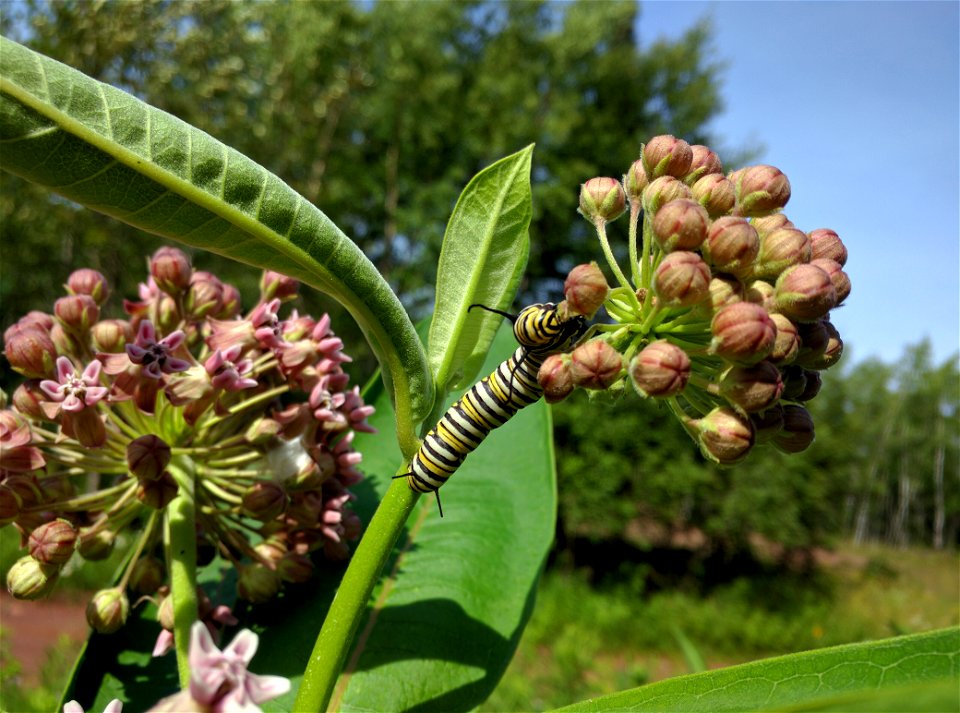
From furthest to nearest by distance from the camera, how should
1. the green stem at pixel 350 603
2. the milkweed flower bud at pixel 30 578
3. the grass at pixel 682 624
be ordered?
1. the grass at pixel 682 624
2. the milkweed flower bud at pixel 30 578
3. the green stem at pixel 350 603

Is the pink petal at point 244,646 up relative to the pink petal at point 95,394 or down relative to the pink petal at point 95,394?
down

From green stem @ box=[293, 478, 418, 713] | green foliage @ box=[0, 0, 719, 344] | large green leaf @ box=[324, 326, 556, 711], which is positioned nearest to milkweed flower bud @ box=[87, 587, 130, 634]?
large green leaf @ box=[324, 326, 556, 711]

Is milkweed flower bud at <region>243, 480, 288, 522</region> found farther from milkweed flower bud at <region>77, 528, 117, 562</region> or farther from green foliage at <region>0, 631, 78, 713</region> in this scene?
green foliage at <region>0, 631, 78, 713</region>

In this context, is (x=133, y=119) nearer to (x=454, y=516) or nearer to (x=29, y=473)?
(x=29, y=473)

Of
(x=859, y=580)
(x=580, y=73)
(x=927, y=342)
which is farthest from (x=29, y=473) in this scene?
(x=927, y=342)

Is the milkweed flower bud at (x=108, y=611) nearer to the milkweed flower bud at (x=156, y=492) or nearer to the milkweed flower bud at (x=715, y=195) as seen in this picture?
the milkweed flower bud at (x=156, y=492)

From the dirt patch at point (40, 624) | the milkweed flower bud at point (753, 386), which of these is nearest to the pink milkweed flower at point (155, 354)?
the milkweed flower bud at point (753, 386)

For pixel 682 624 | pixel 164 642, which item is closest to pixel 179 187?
pixel 164 642
